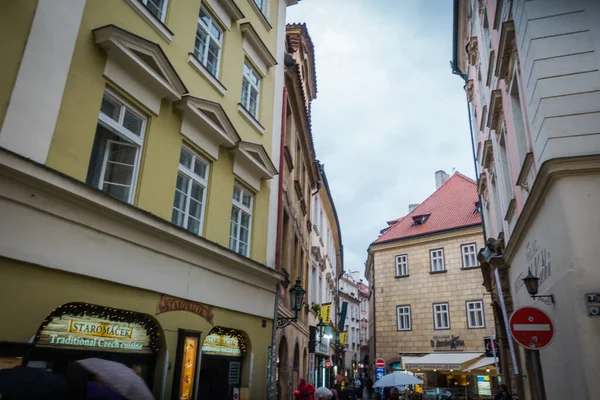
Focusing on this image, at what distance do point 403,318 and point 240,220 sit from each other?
78.1 ft

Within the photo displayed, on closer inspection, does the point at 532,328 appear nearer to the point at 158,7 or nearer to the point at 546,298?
the point at 546,298

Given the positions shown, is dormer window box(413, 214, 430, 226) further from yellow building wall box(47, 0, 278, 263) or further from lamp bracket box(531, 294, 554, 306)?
lamp bracket box(531, 294, 554, 306)

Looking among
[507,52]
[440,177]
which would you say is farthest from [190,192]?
[440,177]

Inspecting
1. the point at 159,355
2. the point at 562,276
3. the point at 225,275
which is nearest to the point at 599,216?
the point at 562,276

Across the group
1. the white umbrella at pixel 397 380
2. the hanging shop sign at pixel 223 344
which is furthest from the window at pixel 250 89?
the white umbrella at pixel 397 380

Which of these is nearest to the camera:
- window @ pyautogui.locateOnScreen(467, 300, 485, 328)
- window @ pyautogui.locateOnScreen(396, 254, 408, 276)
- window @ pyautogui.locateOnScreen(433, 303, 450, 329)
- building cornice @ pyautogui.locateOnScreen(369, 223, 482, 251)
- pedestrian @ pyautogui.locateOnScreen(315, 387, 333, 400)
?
pedestrian @ pyautogui.locateOnScreen(315, 387, 333, 400)

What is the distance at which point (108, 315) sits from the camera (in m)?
6.74

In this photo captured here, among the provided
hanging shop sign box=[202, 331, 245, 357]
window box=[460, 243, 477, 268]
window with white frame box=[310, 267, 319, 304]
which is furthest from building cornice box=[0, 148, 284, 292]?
window box=[460, 243, 477, 268]

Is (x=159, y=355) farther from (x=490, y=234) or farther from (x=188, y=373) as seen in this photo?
(x=490, y=234)

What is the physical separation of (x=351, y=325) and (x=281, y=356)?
170 ft

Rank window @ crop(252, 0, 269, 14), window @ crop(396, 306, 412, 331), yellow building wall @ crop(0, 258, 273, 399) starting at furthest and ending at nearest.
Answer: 1. window @ crop(396, 306, 412, 331)
2. window @ crop(252, 0, 269, 14)
3. yellow building wall @ crop(0, 258, 273, 399)

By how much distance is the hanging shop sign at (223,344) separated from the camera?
901 cm

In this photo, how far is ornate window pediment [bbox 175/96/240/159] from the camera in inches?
343

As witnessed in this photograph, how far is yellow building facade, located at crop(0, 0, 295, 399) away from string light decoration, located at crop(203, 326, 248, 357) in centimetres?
5
